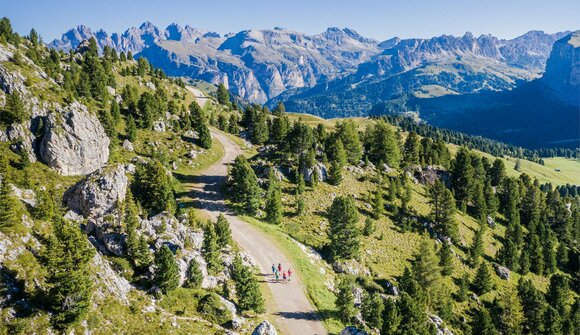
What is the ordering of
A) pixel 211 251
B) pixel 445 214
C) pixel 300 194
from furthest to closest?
pixel 445 214, pixel 300 194, pixel 211 251

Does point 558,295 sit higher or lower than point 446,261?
lower

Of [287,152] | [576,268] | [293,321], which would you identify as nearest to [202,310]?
[293,321]

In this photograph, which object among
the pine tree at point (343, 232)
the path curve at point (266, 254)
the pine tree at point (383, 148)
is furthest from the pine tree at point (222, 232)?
the pine tree at point (383, 148)

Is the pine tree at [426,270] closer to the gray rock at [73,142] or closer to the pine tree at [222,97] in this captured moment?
the gray rock at [73,142]

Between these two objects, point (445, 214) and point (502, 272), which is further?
point (445, 214)

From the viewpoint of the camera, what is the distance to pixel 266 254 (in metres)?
59.9

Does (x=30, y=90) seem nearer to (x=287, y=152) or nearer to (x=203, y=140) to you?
(x=203, y=140)

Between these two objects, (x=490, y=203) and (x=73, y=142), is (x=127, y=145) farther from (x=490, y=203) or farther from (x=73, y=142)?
(x=490, y=203)

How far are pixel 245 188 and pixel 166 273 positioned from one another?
30825 millimetres

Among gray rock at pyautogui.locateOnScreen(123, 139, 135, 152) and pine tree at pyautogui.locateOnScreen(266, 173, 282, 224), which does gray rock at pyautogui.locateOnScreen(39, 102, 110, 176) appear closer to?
gray rock at pyautogui.locateOnScreen(123, 139, 135, 152)

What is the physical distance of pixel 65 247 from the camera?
3506cm

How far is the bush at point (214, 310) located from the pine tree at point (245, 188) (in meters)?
28.4

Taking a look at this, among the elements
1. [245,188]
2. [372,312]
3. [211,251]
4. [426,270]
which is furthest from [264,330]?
[426,270]

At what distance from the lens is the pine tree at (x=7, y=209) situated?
36156 millimetres
